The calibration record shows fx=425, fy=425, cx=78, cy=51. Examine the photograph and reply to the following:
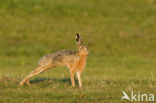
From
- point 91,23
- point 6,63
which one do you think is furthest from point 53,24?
point 6,63

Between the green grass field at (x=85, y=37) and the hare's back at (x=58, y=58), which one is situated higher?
the green grass field at (x=85, y=37)

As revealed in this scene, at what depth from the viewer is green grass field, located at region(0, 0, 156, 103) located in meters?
16.3

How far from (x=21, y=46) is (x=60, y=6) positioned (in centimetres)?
850

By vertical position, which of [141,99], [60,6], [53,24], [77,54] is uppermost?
[60,6]

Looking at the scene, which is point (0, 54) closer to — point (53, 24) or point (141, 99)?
point (53, 24)

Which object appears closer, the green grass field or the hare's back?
the hare's back

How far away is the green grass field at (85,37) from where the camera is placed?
16.3 m

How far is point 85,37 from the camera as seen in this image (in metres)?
26.5

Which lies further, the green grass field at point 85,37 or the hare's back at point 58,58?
the green grass field at point 85,37

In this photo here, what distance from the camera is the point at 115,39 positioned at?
88.7 feet

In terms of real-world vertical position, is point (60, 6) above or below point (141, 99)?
Answer: above

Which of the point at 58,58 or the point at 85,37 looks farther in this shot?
the point at 85,37

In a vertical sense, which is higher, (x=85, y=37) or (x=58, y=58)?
(x=85, y=37)

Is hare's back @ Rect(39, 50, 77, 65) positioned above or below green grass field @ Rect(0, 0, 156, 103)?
below
